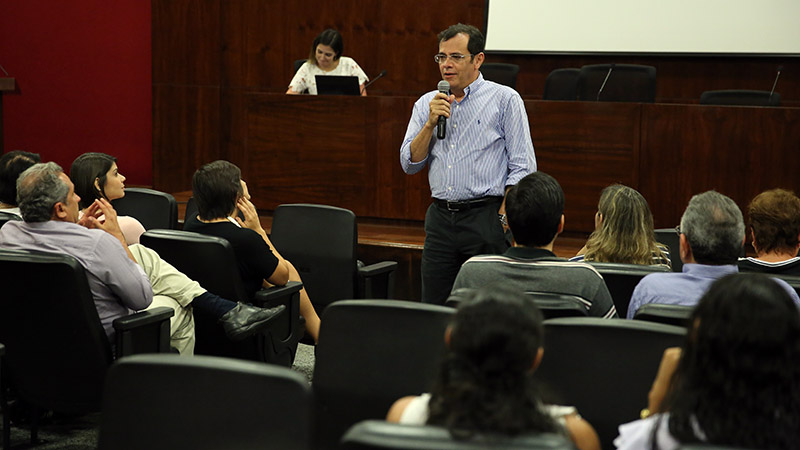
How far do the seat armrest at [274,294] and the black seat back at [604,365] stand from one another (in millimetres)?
1544

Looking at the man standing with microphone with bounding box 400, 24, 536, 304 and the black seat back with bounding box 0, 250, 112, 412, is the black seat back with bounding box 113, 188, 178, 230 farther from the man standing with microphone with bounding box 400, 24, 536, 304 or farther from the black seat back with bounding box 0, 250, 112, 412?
the black seat back with bounding box 0, 250, 112, 412

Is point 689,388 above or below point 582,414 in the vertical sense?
above

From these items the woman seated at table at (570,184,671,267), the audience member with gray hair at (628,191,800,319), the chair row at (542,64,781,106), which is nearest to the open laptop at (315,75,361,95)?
the chair row at (542,64,781,106)

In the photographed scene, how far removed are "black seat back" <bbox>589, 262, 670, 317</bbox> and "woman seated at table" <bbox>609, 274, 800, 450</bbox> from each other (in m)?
→ 1.31

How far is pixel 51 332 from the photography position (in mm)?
Answer: 2652

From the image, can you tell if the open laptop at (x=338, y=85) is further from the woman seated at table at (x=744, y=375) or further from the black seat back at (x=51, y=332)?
the woman seated at table at (x=744, y=375)

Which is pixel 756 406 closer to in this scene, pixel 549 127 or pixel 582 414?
pixel 582 414

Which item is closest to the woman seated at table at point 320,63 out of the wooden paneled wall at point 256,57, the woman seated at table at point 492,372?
the wooden paneled wall at point 256,57

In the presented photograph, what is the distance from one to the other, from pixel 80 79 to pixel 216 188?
18.3ft

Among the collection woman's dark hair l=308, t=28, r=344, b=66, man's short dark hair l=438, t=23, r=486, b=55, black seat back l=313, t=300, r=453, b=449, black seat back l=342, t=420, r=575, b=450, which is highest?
woman's dark hair l=308, t=28, r=344, b=66

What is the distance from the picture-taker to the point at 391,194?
5.64 metres

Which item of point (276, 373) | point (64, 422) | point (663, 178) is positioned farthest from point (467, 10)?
point (276, 373)

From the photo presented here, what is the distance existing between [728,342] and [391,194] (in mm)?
4301

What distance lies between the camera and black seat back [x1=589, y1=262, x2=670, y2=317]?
8.97ft
